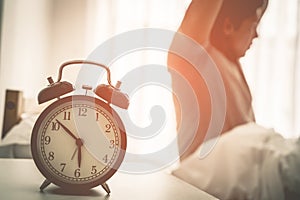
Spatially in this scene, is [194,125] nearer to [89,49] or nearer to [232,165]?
[232,165]

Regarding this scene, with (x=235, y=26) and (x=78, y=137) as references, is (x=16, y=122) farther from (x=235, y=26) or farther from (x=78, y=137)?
→ (x=78, y=137)

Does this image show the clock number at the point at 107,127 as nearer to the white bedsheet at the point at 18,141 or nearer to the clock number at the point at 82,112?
the clock number at the point at 82,112

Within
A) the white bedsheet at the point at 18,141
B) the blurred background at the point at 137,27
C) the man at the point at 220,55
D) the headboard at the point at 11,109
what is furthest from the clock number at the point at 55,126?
the blurred background at the point at 137,27

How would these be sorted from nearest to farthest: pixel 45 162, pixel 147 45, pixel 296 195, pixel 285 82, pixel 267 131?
pixel 45 162
pixel 296 195
pixel 267 131
pixel 147 45
pixel 285 82

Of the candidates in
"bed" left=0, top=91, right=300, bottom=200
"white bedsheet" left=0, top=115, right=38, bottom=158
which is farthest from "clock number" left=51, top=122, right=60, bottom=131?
"white bedsheet" left=0, top=115, right=38, bottom=158

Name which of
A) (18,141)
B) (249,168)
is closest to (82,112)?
(249,168)

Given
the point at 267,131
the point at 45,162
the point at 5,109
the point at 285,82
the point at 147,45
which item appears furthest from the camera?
the point at 285,82

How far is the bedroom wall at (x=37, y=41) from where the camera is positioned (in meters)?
1.71

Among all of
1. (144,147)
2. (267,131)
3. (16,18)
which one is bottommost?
(144,147)

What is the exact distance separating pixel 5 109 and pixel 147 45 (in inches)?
26.7

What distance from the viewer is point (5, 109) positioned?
1.67 metres

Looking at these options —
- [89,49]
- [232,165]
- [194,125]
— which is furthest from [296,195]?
[89,49]

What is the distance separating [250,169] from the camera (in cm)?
131

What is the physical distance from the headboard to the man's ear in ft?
3.04
